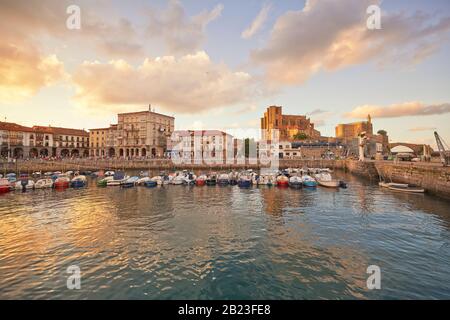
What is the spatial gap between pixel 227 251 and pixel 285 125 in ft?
446

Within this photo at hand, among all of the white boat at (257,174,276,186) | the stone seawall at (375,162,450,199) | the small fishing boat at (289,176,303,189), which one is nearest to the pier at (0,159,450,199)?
the stone seawall at (375,162,450,199)

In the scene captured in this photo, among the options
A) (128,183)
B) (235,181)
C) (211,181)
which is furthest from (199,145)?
(128,183)

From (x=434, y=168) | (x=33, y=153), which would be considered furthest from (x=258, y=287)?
(x=33, y=153)

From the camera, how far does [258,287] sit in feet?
34.9

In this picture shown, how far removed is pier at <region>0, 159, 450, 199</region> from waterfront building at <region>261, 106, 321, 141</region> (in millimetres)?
43480

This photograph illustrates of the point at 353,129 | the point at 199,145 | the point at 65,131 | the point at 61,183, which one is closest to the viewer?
the point at 61,183

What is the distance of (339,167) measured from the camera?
8656 centimetres

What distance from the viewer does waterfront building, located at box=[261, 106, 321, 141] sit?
13588 cm

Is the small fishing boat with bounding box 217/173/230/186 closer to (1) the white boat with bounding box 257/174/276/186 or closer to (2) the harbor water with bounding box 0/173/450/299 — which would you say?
(1) the white boat with bounding box 257/174/276/186

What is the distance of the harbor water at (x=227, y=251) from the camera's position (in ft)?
34.5

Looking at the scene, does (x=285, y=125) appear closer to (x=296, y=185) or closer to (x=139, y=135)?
(x=139, y=135)

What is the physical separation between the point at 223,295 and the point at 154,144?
106 m
